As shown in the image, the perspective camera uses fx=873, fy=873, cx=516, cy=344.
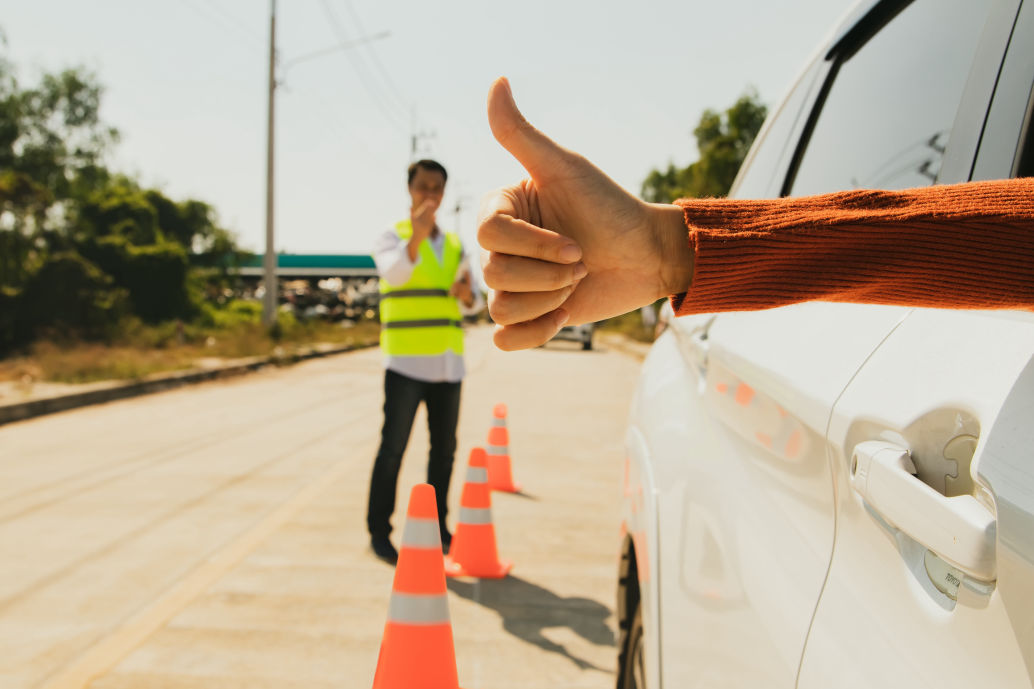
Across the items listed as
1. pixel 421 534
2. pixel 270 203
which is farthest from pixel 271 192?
pixel 421 534

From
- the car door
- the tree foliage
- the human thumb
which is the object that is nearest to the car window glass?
the car door

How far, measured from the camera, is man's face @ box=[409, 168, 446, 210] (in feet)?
14.4

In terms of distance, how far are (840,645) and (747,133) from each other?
2568 cm

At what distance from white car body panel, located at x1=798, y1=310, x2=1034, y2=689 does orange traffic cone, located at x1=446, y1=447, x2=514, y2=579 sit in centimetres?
313

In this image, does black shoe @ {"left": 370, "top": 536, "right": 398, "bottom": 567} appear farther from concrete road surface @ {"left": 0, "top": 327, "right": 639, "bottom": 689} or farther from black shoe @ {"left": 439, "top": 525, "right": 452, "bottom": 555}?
black shoe @ {"left": 439, "top": 525, "right": 452, "bottom": 555}

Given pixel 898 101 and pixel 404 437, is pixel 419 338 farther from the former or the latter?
pixel 898 101

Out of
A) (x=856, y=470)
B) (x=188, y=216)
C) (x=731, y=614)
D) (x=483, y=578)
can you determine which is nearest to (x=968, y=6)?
(x=856, y=470)

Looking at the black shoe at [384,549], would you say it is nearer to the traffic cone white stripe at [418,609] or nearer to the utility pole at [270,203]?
the traffic cone white stripe at [418,609]

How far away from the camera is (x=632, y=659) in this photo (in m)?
2.24

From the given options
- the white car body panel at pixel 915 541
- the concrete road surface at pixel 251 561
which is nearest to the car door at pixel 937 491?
the white car body panel at pixel 915 541

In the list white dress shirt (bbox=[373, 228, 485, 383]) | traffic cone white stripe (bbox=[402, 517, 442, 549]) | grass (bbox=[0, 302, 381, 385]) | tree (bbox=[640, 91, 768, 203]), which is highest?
tree (bbox=[640, 91, 768, 203])

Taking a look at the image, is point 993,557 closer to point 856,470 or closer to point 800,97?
point 856,470

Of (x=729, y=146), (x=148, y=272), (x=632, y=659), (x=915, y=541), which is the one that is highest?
(x=729, y=146)

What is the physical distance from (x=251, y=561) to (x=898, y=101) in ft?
12.1
